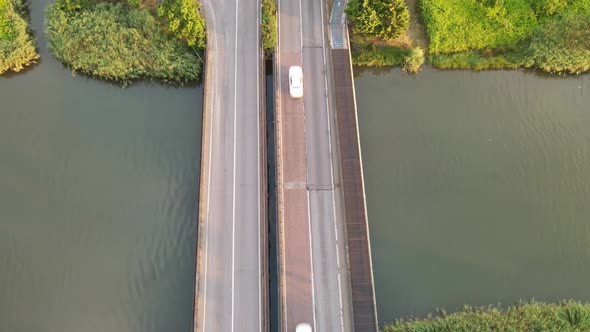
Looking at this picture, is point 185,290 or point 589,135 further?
point 589,135

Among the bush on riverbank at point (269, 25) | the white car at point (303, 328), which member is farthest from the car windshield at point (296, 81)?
the white car at point (303, 328)

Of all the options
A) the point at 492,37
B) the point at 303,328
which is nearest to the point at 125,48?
the point at 303,328

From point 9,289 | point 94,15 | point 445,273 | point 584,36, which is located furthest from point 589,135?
point 9,289

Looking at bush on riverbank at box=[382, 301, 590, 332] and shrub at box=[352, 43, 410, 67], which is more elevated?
shrub at box=[352, 43, 410, 67]

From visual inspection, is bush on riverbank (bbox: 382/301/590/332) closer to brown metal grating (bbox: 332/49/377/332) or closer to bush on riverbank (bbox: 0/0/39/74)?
brown metal grating (bbox: 332/49/377/332)

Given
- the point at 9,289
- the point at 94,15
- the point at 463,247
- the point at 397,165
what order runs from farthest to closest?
the point at 94,15 → the point at 397,165 → the point at 463,247 → the point at 9,289

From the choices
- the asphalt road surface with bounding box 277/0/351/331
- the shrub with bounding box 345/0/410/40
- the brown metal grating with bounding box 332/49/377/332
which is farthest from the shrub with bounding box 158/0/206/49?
the shrub with bounding box 345/0/410/40

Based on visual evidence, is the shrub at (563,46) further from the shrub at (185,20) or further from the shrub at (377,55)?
the shrub at (185,20)

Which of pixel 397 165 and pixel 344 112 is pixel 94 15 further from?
pixel 397 165
